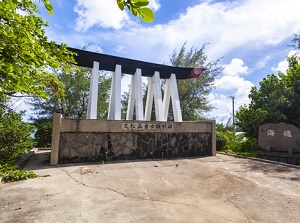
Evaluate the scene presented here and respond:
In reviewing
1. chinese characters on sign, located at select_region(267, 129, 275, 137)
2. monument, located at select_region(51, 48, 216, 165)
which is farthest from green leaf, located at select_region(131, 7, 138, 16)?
chinese characters on sign, located at select_region(267, 129, 275, 137)

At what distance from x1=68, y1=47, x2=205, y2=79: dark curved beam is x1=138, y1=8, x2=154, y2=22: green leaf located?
975 centimetres

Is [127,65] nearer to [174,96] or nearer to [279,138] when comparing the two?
[174,96]

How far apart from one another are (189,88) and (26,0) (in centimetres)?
1564

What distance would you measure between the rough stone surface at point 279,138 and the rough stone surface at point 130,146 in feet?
10.6

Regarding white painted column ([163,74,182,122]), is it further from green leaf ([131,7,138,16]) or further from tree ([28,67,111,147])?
green leaf ([131,7,138,16])

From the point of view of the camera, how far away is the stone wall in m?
7.66

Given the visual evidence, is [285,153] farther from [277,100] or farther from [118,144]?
[118,144]

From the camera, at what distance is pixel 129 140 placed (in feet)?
28.4

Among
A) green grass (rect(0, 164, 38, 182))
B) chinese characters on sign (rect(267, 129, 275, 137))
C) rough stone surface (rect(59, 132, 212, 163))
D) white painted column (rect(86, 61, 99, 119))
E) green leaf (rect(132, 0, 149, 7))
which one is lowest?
green grass (rect(0, 164, 38, 182))

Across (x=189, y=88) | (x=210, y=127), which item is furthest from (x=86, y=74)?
(x=210, y=127)

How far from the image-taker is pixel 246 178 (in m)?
5.50

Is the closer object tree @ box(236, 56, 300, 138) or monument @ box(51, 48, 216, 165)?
monument @ box(51, 48, 216, 165)

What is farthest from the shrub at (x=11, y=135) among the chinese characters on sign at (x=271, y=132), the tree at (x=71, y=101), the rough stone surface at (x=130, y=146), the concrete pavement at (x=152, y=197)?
the chinese characters on sign at (x=271, y=132)

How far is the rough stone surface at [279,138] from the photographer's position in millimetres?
9664
